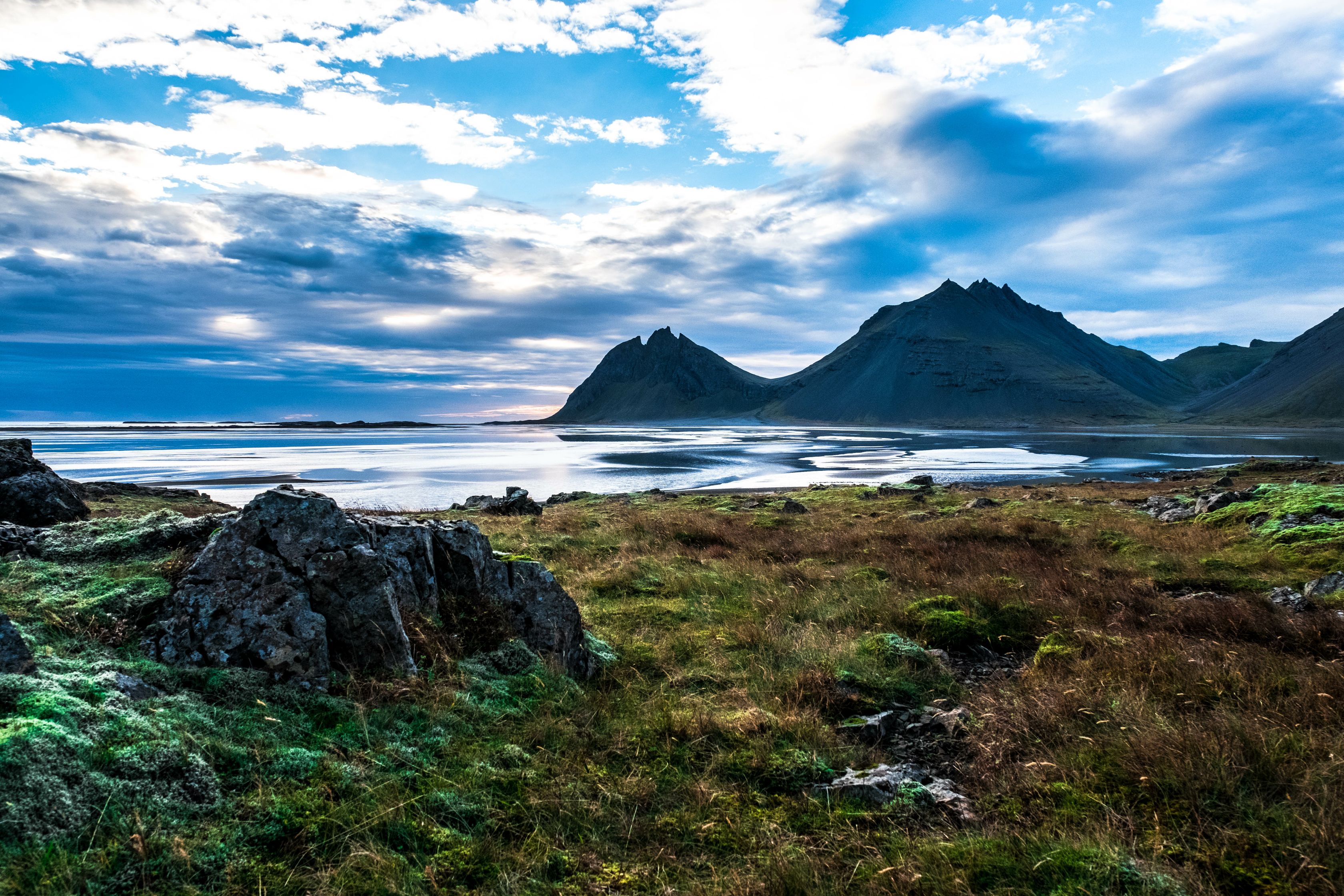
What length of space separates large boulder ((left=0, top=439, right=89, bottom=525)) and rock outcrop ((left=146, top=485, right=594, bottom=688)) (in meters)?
9.39

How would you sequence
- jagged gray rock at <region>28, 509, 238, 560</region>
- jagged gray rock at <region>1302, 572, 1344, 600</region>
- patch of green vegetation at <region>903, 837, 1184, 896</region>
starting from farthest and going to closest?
jagged gray rock at <region>1302, 572, 1344, 600</region> < jagged gray rock at <region>28, 509, 238, 560</region> < patch of green vegetation at <region>903, 837, 1184, 896</region>

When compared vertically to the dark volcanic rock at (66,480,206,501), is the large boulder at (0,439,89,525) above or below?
above

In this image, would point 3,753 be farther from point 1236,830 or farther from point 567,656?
point 1236,830

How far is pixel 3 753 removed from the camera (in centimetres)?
396

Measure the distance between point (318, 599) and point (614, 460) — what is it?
7288cm

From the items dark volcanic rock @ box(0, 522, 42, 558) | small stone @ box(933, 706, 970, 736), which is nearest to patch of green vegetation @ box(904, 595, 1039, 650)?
small stone @ box(933, 706, 970, 736)

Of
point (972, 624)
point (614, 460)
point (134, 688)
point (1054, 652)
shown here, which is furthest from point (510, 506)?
point (614, 460)

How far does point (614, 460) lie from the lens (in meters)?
79.3

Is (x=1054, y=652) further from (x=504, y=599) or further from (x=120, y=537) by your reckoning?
(x=120, y=537)

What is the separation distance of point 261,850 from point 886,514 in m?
24.9

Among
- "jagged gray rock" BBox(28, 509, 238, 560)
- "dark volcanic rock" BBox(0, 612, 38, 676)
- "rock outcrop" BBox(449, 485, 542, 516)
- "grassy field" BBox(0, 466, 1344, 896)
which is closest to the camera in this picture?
"grassy field" BBox(0, 466, 1344, 896)

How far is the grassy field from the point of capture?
4.07 meters

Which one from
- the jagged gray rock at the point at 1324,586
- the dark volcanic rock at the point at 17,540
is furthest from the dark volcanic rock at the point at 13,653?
the jagged gray rock at the point at 1324,586

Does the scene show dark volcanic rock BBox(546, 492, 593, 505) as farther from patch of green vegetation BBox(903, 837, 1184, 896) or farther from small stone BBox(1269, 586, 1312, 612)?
patch of green vegetation BBox(903, 837, 1184, 896)
